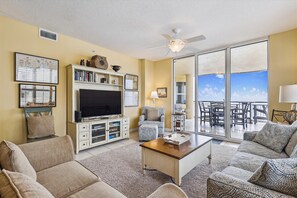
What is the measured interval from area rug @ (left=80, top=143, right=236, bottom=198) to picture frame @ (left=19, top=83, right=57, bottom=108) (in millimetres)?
1526

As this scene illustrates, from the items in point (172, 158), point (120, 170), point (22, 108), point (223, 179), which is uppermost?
point (22, 108)

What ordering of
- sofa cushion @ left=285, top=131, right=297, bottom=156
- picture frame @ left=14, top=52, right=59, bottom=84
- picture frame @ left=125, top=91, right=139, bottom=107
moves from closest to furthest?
sofa cushion @ left=285, top=131, right=297, bottom=156 < picture frame @ left=14, top=52, right=59, bottom=84 < picture frame @ left=125, top=91, right=139, bottom=107

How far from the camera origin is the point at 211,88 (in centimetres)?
458

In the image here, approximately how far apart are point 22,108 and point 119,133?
217 cm

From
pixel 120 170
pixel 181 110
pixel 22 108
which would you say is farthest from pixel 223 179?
pixel 181 110

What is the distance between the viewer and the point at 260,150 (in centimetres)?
207

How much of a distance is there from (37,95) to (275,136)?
429 cm

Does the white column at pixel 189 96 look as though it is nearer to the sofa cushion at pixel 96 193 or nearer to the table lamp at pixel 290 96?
the table lamp at pixel 290 96

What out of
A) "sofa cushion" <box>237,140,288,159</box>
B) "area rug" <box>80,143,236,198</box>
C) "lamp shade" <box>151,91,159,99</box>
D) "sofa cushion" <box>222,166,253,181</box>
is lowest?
"area rug" <box>80,143,236,198</box>

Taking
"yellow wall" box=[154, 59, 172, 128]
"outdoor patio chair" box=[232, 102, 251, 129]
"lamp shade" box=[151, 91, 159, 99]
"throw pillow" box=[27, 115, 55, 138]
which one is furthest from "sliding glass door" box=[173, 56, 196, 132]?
"throw pillow" box=[27, 115, 55, 138]

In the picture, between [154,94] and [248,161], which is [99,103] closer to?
[154,94]

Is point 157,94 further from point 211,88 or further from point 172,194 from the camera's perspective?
point 172,194

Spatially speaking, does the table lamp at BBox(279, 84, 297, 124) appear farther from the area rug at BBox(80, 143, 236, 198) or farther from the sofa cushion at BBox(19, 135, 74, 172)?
the sofa cushion at BBox(19, 135, 74, 172)

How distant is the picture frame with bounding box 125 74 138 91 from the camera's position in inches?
197
